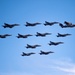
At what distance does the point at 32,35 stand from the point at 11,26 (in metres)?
14.9

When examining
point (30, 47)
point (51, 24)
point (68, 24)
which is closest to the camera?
point (68, 24)

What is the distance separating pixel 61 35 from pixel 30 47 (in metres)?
25.3

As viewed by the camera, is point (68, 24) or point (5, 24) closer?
point (68, 24)

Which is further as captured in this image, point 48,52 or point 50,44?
point 48,52

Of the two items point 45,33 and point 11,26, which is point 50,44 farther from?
point 11,26

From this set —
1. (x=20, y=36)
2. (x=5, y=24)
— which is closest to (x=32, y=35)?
(x=20, y=36)

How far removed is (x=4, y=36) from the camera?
182 m

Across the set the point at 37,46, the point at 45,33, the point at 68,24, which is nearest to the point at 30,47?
the point at 37,46

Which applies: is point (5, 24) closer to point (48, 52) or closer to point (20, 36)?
point (20, 36)

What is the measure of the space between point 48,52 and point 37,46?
1035 centimetres

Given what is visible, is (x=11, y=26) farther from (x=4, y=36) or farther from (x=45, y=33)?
(x=45, y=33)

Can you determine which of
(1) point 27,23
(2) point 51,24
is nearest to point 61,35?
(2) point 51,24

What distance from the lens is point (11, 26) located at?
580 feet

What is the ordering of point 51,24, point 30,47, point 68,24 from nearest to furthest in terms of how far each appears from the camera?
1. point 68,24
2. point 51,24
3. point 30,47
